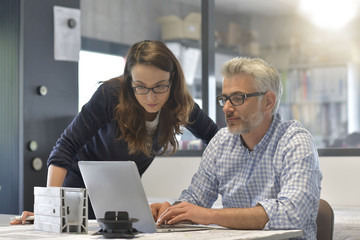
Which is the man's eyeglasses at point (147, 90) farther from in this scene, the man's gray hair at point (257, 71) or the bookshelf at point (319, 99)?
the bookshelf at point (319, 99)

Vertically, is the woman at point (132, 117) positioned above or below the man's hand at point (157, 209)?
above

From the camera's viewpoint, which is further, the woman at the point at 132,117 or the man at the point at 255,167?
the woman at the point at 132,117

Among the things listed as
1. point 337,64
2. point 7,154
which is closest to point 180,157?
point 7,154

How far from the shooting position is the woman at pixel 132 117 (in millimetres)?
2006

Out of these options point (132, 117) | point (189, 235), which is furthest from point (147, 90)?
point (189, 235)

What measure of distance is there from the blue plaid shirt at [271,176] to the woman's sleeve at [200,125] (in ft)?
1.00

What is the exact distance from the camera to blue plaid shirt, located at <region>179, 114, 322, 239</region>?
1636 millimetres

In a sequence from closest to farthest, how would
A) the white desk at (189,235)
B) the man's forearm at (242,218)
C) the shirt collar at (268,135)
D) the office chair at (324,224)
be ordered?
1. the white desk at (189,235)
2. the man's forearm at (242,218)
3. the office chair at (324,224)
4. the shirt collar at (268,135)

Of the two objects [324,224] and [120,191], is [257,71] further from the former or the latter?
[120,191]

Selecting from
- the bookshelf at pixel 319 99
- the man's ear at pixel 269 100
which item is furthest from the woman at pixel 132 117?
the bookshelf at pixel 319 99

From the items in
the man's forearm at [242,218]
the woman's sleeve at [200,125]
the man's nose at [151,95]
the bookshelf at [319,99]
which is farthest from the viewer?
the bookshelf at [319,99]

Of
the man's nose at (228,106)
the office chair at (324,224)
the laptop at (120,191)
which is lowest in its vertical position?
the office chair at (324,224)

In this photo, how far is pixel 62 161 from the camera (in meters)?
1.99

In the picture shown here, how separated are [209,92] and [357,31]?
261 cm
